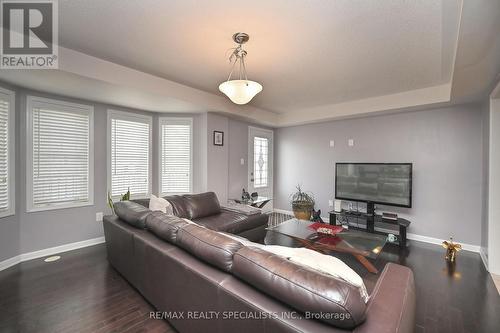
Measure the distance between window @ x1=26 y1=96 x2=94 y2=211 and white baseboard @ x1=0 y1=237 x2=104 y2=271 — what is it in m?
0.57

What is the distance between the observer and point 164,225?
1.81 m

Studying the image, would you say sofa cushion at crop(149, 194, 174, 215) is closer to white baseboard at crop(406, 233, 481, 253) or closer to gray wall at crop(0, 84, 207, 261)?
gray wall at crop(0, 84, 207, 261)

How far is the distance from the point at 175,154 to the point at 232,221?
6.50 feet

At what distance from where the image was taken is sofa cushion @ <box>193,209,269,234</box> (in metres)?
2.98

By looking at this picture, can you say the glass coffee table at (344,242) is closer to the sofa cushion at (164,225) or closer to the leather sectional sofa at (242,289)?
the leather sectional sofa at (242,289)

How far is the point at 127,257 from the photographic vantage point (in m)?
2.19

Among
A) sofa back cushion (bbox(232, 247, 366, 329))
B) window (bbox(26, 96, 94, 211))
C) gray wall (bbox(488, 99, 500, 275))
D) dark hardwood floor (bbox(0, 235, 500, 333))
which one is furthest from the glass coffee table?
window (bbox(26, 96, 94, 211))

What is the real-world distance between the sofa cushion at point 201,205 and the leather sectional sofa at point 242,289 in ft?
3.91

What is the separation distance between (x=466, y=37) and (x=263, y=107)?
3.36 metres

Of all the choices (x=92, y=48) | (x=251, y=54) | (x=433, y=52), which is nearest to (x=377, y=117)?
(x=433, y=52)

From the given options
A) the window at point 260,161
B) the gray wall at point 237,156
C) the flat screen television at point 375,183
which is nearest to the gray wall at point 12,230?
the gray wall at point 237,156

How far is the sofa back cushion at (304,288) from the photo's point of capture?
88 cm

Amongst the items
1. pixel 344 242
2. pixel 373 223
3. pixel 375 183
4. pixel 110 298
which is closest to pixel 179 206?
pixel 110 298

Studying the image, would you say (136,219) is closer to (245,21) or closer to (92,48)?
(92,48)
